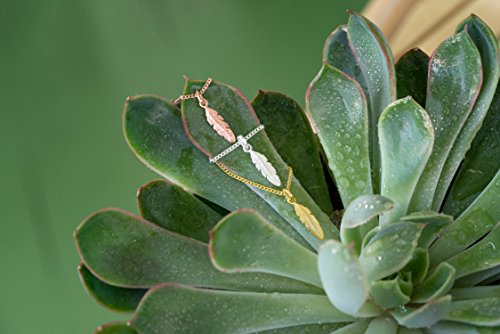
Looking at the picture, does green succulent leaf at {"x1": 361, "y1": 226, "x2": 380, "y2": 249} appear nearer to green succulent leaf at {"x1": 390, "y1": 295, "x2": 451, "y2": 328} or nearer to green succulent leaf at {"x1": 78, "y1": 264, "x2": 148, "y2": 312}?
green succulent leaf at {"x1": 390, "y1": 295, "x2": 451, "y2": 328}

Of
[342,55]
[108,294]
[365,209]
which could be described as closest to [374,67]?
[342,55]

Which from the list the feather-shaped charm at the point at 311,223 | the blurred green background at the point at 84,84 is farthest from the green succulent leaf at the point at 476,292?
the blurred green background at the point at 84,84

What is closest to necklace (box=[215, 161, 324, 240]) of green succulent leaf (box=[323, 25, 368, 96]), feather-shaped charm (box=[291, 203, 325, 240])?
feather-shaped charm (box=[291, 203, 325, 240])

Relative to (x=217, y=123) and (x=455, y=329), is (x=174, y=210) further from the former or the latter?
(x=455, y=329)

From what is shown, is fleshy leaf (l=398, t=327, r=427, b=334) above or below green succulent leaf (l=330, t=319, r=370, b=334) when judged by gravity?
below

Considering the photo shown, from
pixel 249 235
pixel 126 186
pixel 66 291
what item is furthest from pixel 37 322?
pixel 249 235

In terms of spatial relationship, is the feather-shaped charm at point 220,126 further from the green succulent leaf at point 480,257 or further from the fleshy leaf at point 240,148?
the green succulent leaf at point 480,257
